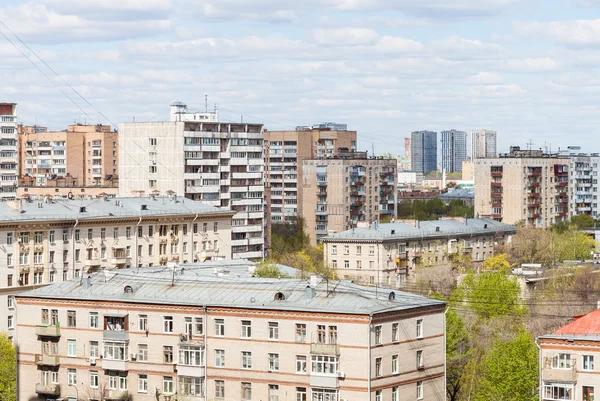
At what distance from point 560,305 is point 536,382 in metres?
29.4

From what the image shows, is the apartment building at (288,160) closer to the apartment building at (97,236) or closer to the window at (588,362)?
the apartment building at (97,236)

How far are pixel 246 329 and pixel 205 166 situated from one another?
6362 centimetres

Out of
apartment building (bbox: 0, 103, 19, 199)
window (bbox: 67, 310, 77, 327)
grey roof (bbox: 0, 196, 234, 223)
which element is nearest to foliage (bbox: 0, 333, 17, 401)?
window (bbox: 67, 310, 77, 327)

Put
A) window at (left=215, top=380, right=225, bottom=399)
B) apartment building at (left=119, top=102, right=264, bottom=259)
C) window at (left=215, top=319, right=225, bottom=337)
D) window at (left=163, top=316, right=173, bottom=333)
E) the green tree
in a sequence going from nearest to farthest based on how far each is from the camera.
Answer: window at (left=215, top=380, right=225, bottom=399), window at (left=215, top=319, right=225, bottom=337), window at (left=163, top=316, right=173, bottom=333), the green tree, apartment building at (left=119, top=102, right=264, bottom=259)

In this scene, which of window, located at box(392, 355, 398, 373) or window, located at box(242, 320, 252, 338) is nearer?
window, located at box(392, 355, 398, 373)

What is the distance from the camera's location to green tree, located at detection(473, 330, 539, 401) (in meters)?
64.6

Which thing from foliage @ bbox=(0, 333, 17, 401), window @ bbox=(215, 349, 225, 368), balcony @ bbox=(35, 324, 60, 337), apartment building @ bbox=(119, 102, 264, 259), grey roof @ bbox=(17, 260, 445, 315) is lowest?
foliage @ bbox=(0, 333, 17, 401)

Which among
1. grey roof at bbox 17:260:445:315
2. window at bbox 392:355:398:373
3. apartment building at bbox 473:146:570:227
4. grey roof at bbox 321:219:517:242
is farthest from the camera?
apartment building at bbox 473:146:570:227

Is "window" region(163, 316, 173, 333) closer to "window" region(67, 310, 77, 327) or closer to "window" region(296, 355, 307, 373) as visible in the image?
"window" region(67, 310, 77, 327)

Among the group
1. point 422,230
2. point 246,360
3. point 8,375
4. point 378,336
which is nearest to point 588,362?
point 378,336

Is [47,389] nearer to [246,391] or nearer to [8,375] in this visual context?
[8,375]

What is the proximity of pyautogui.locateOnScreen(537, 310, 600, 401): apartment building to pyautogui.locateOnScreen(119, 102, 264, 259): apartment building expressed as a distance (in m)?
64.2

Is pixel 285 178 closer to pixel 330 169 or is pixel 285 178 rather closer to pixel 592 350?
pixel 330 169

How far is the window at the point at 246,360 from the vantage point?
196ft
